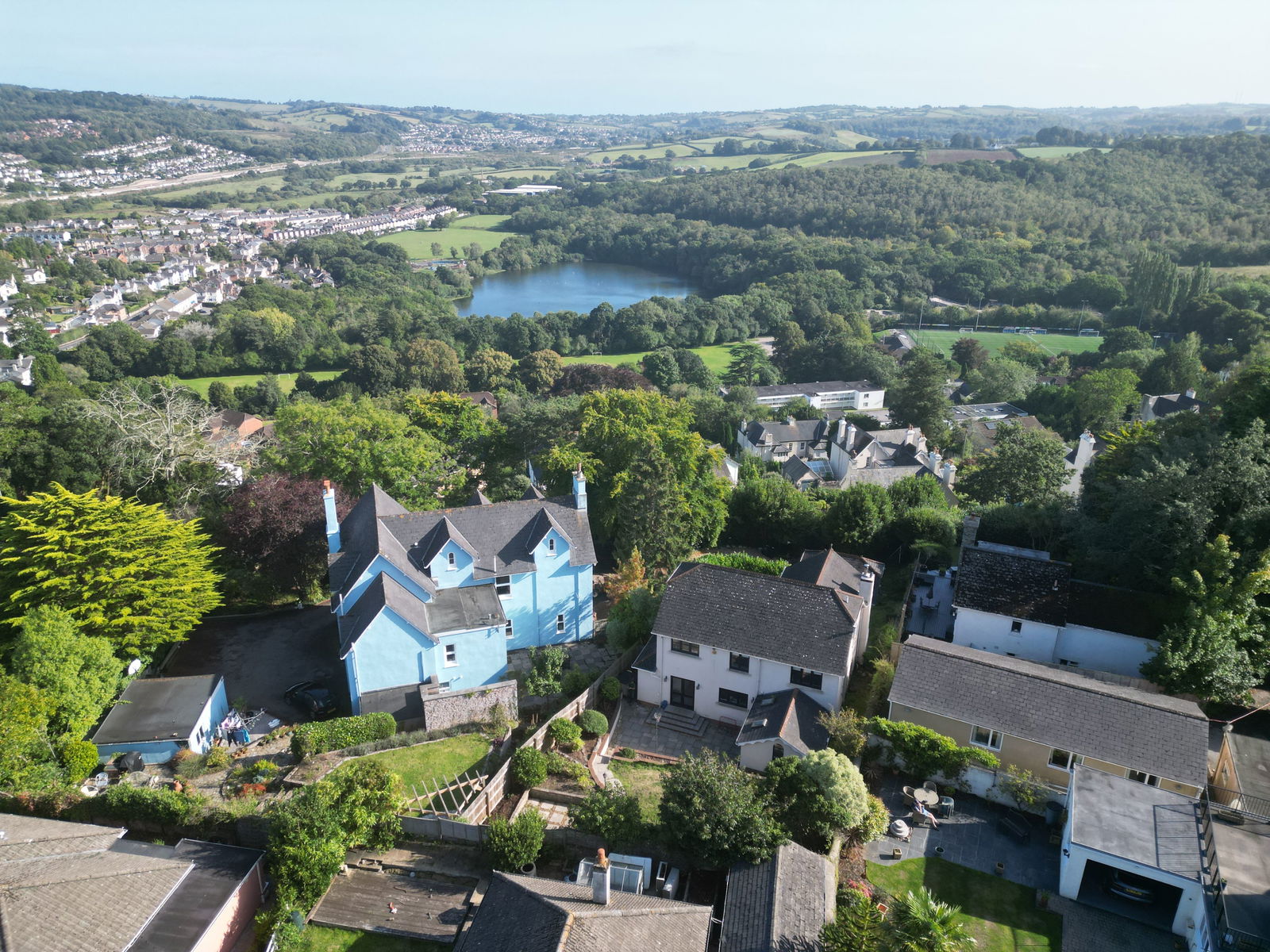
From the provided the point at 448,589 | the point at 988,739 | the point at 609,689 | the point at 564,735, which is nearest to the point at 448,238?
the point at 448,589

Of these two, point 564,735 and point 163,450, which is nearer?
point 564,735

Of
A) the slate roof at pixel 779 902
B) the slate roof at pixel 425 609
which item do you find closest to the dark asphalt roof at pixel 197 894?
the slate roof at pixel 425 609

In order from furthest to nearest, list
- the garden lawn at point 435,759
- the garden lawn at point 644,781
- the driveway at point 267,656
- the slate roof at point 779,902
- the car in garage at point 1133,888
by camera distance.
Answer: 1. the driveway at point 267,656
2. the garden lawn at point 435,759
3. the garden lawn at point 644,781
4. the car in garage at point 1133,888
5. the slate roof at point 779,902

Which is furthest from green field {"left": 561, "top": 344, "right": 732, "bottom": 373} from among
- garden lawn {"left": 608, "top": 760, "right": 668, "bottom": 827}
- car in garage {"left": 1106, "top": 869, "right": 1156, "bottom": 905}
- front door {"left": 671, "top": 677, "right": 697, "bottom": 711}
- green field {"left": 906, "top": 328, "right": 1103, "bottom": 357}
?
car in garage {"left": 1106, "top": 869, "right": 1156, "bottom": 905}

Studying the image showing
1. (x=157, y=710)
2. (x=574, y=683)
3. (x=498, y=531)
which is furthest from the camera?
(x=498, y=531)

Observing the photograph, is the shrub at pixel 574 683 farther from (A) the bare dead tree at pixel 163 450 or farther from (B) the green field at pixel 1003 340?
(B) the green field at pixel 1003 340

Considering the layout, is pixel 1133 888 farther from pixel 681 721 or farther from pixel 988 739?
pixel 681 721
